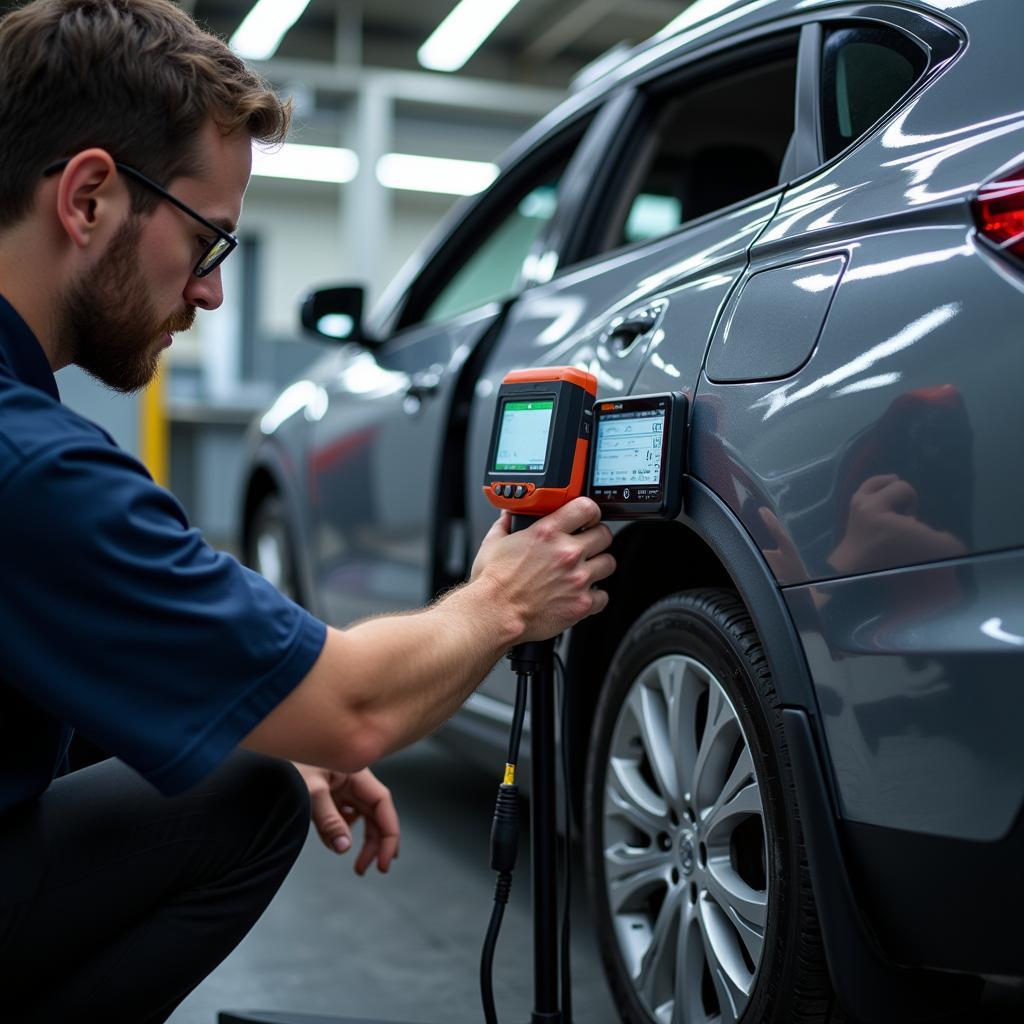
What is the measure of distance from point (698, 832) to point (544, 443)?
0.52 m

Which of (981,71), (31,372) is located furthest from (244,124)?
(981,71)

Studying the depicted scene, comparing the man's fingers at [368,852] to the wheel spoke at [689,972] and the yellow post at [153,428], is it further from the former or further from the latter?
the yellow post at [153,428]

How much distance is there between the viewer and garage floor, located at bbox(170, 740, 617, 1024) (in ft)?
6.60

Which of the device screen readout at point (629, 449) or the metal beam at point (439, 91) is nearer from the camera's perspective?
the device screen readout at point (629, 449)

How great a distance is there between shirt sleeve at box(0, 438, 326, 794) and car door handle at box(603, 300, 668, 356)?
77 cm

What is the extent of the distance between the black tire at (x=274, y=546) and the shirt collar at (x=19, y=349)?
7.46 ft

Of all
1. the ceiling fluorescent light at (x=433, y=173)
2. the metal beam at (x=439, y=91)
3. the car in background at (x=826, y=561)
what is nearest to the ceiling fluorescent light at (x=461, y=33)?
the metal beam at (x=439, y=91)

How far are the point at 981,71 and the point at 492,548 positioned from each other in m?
0.73

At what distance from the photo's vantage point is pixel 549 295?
2225 mm

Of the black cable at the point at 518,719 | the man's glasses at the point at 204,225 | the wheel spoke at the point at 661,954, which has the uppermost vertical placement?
the man's glasses at the point at 204,225

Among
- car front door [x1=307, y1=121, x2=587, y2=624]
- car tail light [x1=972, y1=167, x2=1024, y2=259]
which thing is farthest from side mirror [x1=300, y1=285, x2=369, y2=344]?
car tail light [x1=972, y1=167, x2=1024, y2=259]

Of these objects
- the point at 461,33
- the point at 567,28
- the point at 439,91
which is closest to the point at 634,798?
the point at 439,91

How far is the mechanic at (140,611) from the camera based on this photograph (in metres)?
1.10

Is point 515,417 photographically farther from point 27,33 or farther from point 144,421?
point 144,421
